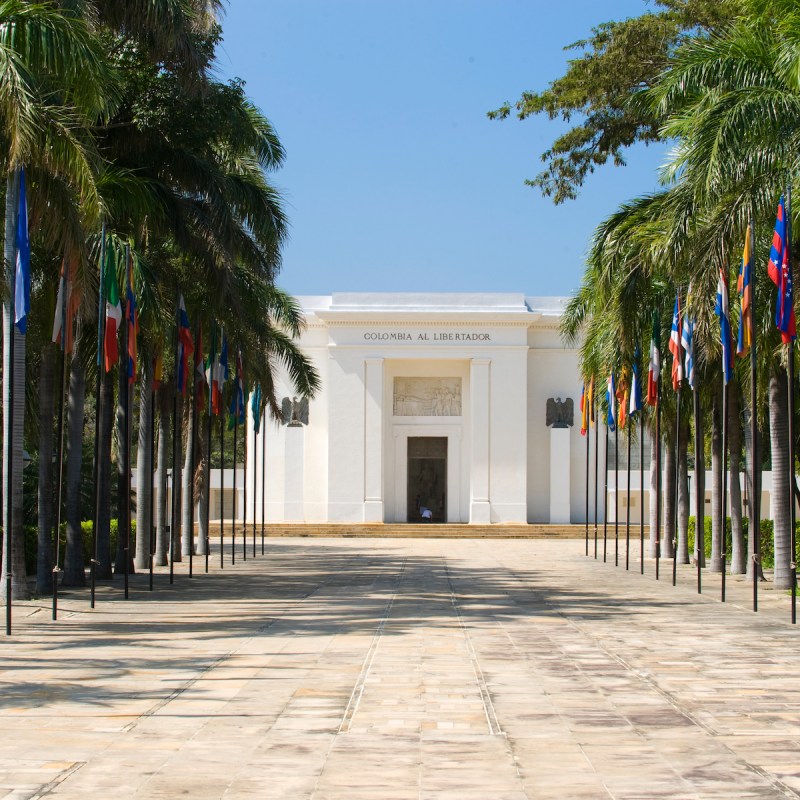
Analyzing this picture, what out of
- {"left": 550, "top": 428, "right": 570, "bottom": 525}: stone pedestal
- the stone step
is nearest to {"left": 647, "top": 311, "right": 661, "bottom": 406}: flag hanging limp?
the stone step

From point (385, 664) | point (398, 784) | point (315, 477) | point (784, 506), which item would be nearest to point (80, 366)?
point (385, 664)

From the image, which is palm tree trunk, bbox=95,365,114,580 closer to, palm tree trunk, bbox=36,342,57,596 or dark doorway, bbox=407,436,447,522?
palm tree trunk, bbox=36,342,57,596

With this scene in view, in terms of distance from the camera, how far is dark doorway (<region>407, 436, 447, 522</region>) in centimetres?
5278

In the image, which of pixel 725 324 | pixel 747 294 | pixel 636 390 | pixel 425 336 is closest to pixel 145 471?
pixel 636 390

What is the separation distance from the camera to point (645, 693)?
9203 millimetres

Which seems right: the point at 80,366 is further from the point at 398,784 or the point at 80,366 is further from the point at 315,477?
the point at 315,477

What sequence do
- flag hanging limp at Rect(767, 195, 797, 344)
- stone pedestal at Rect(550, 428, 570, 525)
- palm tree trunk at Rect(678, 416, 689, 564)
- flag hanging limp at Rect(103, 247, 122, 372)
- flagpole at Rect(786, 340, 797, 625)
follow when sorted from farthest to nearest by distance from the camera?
1. stone pedestal at Rect(550, 428, 570, 525)
2. palm tree trunk at Rect(678, 416, 689, 564)
3. flag hanging limp at Rect(103, 247, 122, 372)
4. flag hanging limp at Rect(767, 195, 797, 344)
5. flagpole at Rect(786, 340, 797, 625)

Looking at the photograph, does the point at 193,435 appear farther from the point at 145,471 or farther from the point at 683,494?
the point at 683,494

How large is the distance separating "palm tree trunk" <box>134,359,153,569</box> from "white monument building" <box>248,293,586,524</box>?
80.8ft

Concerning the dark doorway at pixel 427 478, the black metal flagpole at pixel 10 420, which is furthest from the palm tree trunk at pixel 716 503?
the dark doorway at pixel 427 478

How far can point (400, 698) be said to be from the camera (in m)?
8.95

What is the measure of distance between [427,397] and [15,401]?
3761 cm

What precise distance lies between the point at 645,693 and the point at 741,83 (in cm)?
1010

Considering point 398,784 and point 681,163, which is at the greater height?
point 681,163
